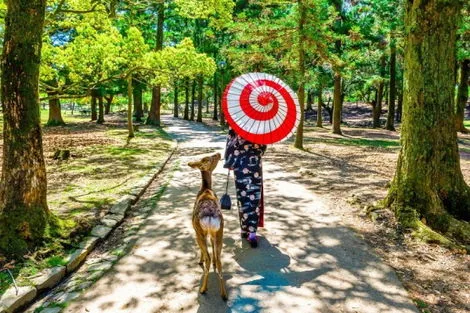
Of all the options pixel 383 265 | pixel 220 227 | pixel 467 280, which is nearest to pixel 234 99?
pixel 220 227

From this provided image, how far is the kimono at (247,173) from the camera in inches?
202

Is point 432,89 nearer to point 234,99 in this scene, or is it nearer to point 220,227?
point 234,99

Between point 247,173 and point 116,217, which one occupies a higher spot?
point 247,173

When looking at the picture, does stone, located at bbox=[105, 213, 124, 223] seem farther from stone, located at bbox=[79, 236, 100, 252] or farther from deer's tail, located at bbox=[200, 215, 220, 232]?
deer's tail, located at bbox=[200, 215, 220, 232]

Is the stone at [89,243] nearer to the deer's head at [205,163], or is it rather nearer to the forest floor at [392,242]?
the deer's head at [205,163]

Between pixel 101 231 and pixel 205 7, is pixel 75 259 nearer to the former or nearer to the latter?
pixel 101 231

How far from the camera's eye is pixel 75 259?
15.4 ft

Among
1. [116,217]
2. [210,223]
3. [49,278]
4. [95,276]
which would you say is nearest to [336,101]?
[116,217]

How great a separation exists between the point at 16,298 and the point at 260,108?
337 centimetres

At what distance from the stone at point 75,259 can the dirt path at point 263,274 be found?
495mm

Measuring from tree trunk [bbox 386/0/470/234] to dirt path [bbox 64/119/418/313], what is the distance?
1206mm

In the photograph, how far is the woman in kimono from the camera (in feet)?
16.8

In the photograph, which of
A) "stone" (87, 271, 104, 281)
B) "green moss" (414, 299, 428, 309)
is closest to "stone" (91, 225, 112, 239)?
"stone" (87, 271, 104, 281)

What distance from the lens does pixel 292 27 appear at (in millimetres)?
14047
